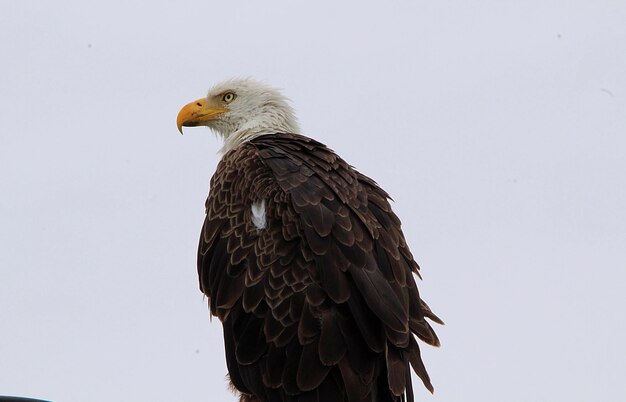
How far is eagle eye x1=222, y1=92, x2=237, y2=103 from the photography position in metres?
9.99

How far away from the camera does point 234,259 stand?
784 cm

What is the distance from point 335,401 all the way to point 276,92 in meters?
3.45

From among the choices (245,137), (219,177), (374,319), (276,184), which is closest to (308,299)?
(374,319)

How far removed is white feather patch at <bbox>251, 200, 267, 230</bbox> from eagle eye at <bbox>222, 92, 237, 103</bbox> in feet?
7.37

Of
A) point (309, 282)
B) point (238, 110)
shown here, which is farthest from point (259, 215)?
point (238, 110)

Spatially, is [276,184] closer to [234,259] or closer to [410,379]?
[234,259]

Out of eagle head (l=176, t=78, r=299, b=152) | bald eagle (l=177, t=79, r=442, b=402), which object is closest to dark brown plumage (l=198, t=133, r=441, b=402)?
bald eagle (l=177, t=79, r=442, b=402)

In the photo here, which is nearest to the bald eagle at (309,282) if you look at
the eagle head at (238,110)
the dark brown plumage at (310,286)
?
the dark brown plumage at (310,286)

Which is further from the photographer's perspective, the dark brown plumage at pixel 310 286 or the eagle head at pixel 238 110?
the eagle head at pixel 238 110

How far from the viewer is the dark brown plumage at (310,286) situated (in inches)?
288

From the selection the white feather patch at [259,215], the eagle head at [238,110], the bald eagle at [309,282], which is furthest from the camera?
the eagle head at [238,110]

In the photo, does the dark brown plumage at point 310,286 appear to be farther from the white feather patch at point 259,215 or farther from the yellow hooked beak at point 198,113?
the yellow hooked beak at point 198,113

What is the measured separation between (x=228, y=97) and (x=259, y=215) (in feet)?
7.80

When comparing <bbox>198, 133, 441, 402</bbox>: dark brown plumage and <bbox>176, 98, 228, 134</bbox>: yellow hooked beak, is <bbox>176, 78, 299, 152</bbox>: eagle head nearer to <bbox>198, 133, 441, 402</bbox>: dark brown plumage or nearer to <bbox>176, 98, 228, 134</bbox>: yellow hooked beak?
<bbox>176, 98, 228, 134</bbox>: yellow hooked beak
